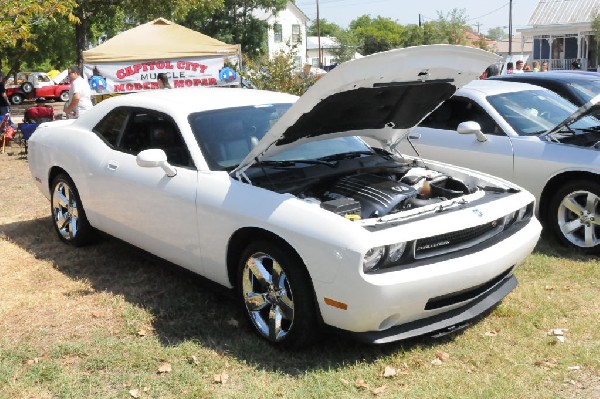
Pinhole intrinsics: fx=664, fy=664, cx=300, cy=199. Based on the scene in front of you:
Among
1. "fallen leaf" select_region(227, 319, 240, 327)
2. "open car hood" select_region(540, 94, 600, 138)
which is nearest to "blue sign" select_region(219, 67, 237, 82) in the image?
"open car hood" select_region(540, 94, 600, 138)

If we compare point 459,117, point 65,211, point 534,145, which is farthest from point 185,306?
point 459,117

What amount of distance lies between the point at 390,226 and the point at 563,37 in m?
43.6

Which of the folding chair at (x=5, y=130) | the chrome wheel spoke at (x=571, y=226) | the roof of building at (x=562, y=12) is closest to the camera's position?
the chrome wheel spoke at (x=571, y=226)

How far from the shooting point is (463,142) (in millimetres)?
6887

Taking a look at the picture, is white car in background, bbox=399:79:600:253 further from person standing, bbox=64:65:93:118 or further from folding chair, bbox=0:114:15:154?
folding chair, bbox=0:114:15:154

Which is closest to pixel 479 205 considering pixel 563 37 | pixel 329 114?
pixel 329 114

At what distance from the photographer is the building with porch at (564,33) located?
41.3m

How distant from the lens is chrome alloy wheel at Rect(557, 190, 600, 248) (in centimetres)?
583

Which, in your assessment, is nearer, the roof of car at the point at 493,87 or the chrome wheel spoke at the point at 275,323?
the chrome wheel spoke at the point at 275,323

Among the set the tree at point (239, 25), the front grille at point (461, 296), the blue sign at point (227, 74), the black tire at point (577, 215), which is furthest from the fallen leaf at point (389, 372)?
the tree at point (239, 25)

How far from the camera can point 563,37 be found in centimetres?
4272

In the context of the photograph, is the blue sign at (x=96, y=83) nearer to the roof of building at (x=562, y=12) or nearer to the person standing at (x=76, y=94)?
the person standing at (x=76, y=94)

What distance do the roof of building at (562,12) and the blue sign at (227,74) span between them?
32732mm

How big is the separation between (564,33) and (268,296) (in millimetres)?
43323
